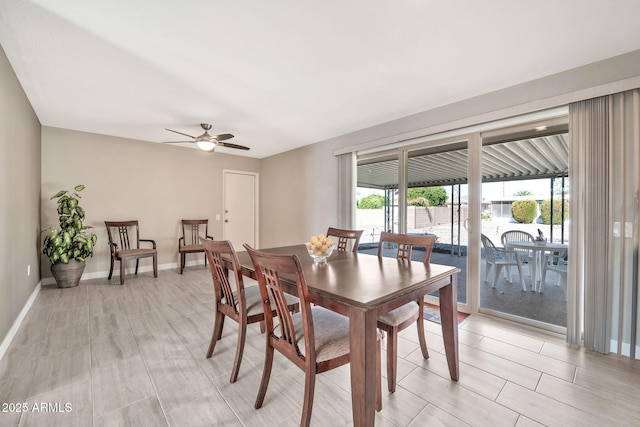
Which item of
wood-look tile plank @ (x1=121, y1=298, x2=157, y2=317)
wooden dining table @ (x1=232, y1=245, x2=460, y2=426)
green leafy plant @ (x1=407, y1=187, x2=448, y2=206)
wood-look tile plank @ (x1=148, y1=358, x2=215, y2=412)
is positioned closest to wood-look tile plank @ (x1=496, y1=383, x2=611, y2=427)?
wooden dining table @ (x1=232, y1=245, x2=460, y2=426)

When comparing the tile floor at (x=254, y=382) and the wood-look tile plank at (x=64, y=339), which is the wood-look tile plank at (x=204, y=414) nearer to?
the tile floor at (x=254, y=382)

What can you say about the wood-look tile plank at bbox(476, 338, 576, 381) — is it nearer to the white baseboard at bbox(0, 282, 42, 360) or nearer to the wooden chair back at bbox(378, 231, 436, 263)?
the wooden chair back at bbox(378, 231, 436, 263)

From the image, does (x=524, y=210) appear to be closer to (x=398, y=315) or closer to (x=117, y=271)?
(x=398, y=315)

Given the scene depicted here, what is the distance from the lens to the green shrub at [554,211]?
2.49m

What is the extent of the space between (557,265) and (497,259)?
55 centimetres

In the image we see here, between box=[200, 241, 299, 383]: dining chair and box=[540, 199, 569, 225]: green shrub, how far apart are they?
262 cm

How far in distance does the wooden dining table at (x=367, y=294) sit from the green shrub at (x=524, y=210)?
1655mm

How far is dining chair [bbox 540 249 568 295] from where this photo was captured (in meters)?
2.49

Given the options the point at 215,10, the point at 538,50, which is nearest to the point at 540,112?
the point at 538,50

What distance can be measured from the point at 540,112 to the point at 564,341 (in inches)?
81.4

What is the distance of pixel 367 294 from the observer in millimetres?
1259

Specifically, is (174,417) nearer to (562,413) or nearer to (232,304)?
(232,304)

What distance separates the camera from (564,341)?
7.62 feet

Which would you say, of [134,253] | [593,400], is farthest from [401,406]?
[134,253]
